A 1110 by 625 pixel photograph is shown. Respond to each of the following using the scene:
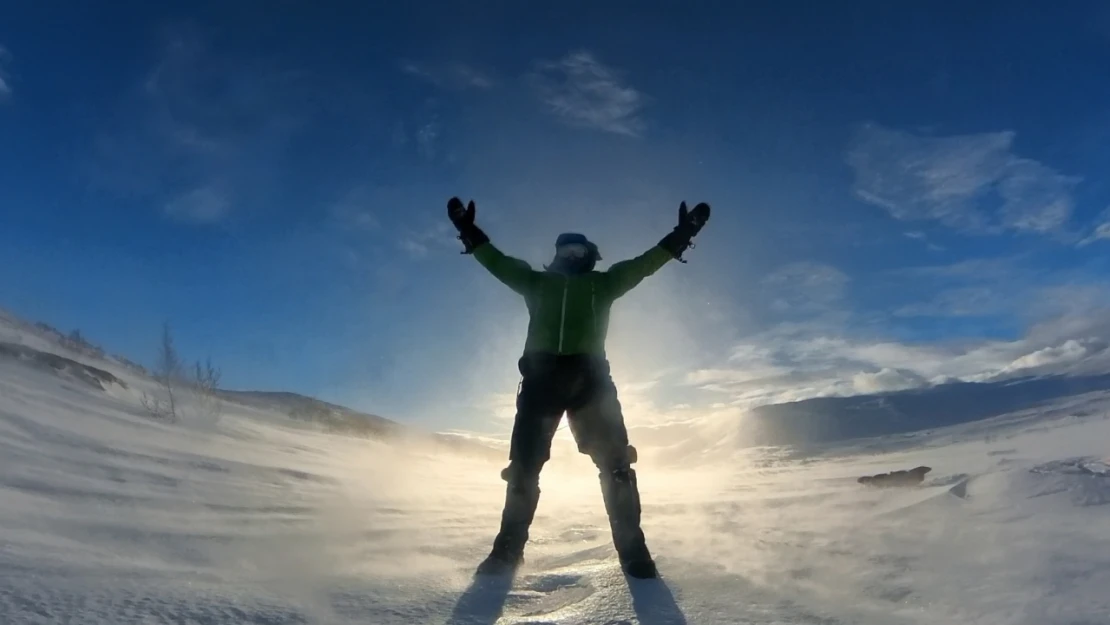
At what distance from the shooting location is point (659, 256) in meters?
3.87

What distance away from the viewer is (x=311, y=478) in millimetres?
7766

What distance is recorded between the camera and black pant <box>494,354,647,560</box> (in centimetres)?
358

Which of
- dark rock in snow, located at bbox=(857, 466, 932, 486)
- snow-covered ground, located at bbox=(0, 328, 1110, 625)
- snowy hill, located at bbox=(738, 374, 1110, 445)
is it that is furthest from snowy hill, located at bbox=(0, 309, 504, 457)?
snowy hill, located at bbox=(738, 374, 1110, 445)

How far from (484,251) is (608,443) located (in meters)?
1.36

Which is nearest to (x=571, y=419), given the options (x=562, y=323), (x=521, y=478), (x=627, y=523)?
(x=521, y=478)

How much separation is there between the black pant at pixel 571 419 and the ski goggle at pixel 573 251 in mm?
662

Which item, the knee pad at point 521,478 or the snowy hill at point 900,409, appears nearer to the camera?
the knee pad at point 521,478

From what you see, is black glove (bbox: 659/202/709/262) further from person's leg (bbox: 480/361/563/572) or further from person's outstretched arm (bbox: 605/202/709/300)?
person's leg (bbox: 480/361/563/572)

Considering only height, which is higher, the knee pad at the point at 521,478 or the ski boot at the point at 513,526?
the knee pad at the point at 521,478

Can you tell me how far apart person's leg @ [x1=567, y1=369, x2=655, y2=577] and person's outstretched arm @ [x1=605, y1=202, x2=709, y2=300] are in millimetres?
523

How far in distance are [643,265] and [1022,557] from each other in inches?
86.9

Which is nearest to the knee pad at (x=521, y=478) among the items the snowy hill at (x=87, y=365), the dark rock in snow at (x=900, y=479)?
the dark rock in snow at (x=900, y=479)

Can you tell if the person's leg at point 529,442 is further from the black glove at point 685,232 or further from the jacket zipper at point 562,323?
the black glove at point 685,232

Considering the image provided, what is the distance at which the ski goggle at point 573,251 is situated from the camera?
397 cm
